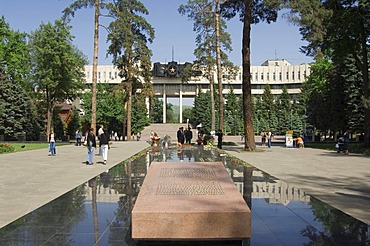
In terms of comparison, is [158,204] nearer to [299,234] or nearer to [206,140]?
[299,234]

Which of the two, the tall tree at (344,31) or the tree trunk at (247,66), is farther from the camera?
the tall tree at (344,31)

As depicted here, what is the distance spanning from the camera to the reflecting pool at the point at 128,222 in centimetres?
621

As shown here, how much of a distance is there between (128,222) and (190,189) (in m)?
1.69

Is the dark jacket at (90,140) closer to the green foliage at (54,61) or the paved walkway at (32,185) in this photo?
the paved walkway at (32,185)

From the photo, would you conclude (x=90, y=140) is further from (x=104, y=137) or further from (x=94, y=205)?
(x=94, y=205)

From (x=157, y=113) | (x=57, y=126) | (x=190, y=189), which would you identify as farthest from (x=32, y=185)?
(x=157, y=113)

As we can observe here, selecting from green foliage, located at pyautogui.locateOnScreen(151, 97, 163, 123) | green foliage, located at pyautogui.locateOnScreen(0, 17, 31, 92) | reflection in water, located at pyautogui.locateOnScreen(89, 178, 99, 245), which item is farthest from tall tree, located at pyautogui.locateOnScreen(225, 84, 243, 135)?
reflection in water, located at pyautogui.locateOnScreen(89, 178, 99, 245)

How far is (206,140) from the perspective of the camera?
3775 cm

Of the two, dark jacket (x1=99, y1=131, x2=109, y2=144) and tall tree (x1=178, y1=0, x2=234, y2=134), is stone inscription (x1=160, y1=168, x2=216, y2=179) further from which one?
tall tree (x1=178, y1=0, x2=234, y2=134)

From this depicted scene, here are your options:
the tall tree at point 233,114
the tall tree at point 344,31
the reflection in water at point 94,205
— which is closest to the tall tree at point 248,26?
the tall tree at point 344,31

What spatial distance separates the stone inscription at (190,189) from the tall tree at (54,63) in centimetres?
4749

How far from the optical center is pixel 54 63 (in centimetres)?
5075

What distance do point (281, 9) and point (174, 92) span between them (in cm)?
8671

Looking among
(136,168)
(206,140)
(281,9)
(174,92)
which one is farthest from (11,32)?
(174,92)
